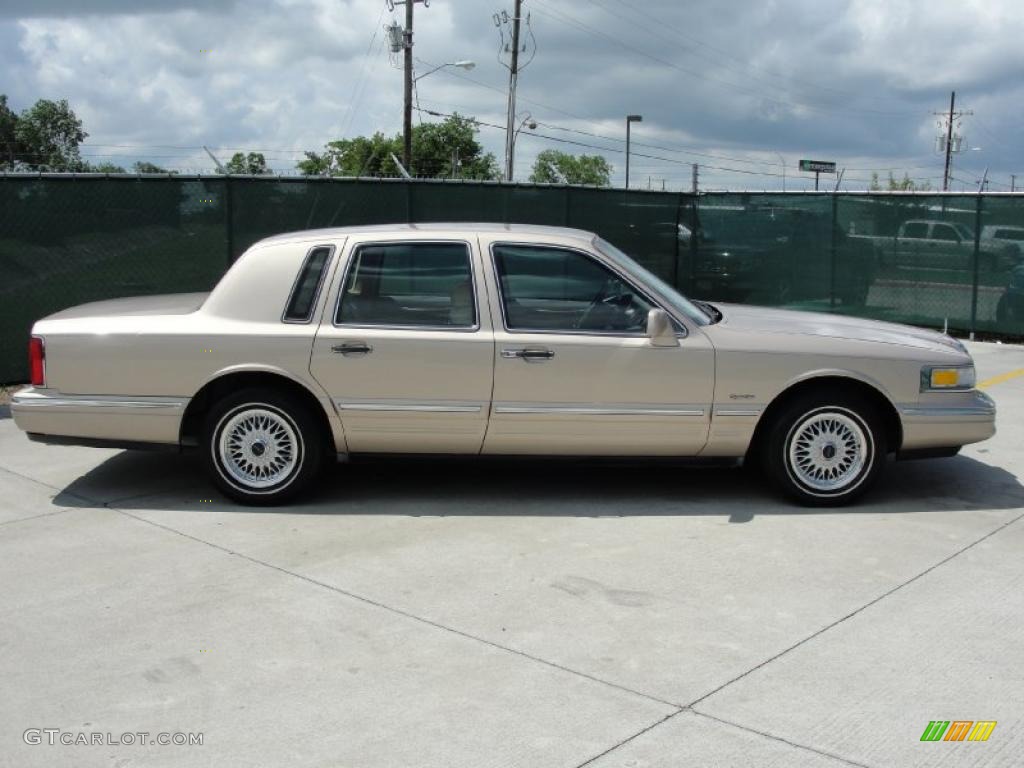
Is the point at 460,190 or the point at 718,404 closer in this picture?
the point at 718,404

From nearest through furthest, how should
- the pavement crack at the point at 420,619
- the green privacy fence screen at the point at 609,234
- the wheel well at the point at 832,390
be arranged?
the pavement crack at the point at 420,619, the wheel well at the point at 832,390, the green privacy fence screen at the point at 609,234

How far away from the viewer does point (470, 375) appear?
605 centimetres

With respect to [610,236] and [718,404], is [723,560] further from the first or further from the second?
[610,236]

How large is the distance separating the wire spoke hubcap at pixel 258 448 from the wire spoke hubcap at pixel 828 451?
2.92 m

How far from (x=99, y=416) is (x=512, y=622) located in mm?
2985

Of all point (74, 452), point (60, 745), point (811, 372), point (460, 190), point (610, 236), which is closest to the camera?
point (60, 745)

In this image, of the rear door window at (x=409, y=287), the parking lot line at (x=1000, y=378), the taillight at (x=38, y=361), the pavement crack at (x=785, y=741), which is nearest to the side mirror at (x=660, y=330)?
the rear door window at (x=409, y=287)

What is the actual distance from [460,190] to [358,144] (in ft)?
224

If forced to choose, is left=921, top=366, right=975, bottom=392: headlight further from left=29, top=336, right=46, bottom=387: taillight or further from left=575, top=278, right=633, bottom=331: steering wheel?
left=29, top=336, right=46, bottom=387: taillight

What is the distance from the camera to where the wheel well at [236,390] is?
6.15m

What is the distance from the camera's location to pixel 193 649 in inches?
168

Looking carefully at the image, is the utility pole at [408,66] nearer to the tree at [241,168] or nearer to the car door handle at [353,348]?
the tree at [241,168]

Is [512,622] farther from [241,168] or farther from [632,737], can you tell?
[241,168]

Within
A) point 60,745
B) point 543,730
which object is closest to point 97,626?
point 60,745
